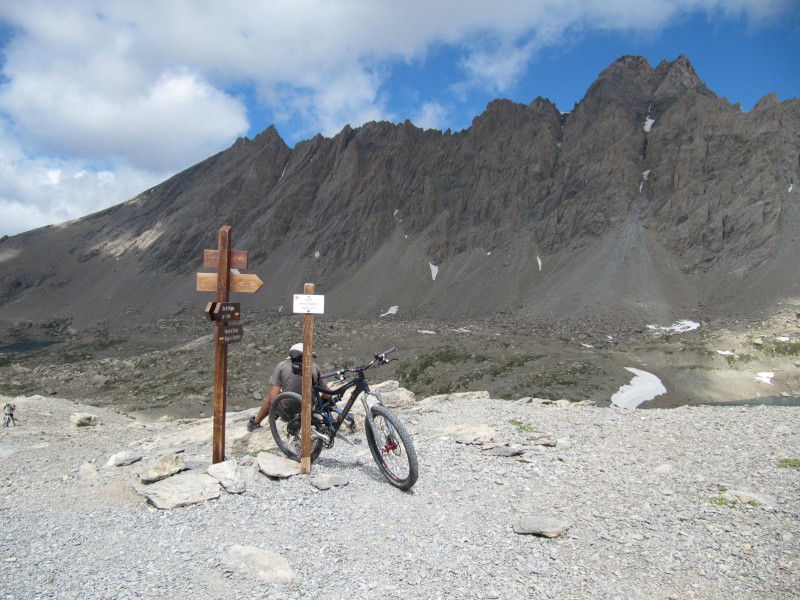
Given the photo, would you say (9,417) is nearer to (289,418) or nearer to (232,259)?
(289,418)

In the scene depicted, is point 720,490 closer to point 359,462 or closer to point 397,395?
point 359,462

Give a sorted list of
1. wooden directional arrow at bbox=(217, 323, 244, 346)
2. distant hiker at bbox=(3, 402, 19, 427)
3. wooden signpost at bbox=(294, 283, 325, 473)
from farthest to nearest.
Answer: distant hiker at bbox=(3, 402, 19, 427)
wooden directional arrow at bbox=(217, 323, 244, 346)
wooden signpost at bbox=(294, 283, 325, 473)

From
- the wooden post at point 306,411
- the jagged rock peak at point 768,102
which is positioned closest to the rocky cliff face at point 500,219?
the jagged rock peak at point 768,102

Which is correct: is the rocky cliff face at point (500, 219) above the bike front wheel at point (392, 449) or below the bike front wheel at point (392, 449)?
above

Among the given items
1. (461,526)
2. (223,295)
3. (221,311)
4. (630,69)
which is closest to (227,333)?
(221,311)

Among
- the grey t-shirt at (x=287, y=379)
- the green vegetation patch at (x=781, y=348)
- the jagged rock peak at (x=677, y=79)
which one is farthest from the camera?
the jagged rock peak at (x=677, y=79)

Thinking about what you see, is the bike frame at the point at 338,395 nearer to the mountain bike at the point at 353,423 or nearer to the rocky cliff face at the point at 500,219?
the mountain bike at the point at 353,423

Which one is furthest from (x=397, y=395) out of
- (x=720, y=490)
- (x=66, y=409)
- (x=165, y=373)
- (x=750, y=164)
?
(x=750, y=164)

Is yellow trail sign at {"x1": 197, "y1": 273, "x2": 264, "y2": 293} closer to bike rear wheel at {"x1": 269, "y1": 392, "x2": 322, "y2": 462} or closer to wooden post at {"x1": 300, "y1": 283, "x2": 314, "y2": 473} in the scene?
wooden post at {"x1": 300, "y1": 283, "x2": 314, "y2": 473}

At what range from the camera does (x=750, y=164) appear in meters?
95.1

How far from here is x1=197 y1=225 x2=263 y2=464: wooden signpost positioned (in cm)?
1044

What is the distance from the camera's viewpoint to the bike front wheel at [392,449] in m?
8.62

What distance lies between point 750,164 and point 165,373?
10592 cm

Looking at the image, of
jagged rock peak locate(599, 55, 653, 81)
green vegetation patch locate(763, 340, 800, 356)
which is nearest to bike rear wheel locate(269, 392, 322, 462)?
green vegetation patch locate(763, 340, 800, 356)
